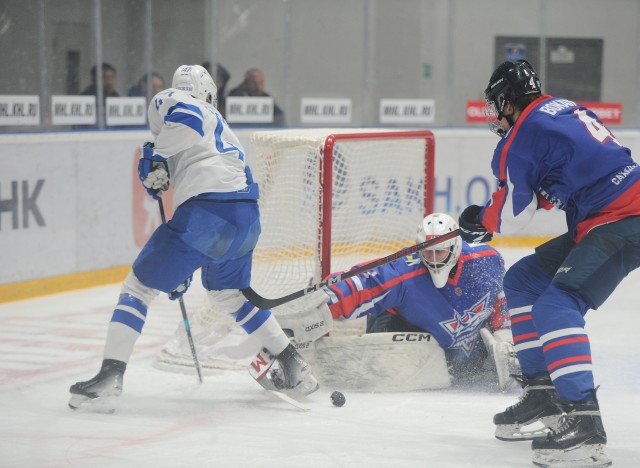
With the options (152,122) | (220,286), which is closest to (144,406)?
(220,286)

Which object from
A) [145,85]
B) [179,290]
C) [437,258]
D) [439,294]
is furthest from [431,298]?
[145,85]

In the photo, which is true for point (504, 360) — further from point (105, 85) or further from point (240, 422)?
point (105, 85)

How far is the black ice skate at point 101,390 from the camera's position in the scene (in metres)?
3.36

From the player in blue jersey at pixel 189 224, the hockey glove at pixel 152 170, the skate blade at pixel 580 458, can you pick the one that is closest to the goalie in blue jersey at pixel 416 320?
the player in blue jersey at pixel 189 224

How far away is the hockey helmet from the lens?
115 inches

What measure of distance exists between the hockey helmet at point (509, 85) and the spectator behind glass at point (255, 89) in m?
4.56

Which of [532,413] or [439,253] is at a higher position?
[439,253]

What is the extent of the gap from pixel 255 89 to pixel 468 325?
4092mm

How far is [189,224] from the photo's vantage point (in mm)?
3381

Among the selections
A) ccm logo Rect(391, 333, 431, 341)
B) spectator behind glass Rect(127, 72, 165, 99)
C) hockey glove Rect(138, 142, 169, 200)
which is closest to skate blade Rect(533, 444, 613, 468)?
ccm logo Rect(391, 333, 431, 341)

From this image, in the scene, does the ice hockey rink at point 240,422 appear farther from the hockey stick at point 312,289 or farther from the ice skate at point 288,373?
the hockey stick at point 312,289

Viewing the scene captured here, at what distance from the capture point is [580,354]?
8.96 feet

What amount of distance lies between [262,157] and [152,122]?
0.91m

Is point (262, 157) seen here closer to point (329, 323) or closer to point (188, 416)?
point (329, 323)
